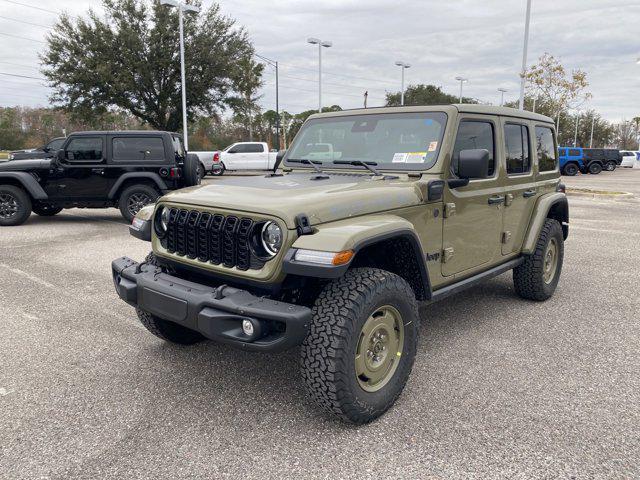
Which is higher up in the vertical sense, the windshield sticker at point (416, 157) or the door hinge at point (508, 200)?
the windshield sticker at point (416, 157)

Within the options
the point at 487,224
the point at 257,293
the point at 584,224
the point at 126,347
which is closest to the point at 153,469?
the point at 257,293

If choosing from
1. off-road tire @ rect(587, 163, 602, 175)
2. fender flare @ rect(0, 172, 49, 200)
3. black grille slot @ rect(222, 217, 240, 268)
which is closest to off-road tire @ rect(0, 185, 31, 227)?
fender flare @ rect(0, 172, 49, 200)

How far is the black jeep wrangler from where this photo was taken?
978 centimetres

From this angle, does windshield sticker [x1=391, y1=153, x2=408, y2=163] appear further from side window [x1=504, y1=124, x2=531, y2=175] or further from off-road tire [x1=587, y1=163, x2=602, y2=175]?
off-road tire [x1=587, y1=163, x2=602, y2=175]

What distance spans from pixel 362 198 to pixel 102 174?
26.9 ft

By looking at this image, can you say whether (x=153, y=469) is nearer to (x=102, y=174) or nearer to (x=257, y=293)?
(x=257, y=293)

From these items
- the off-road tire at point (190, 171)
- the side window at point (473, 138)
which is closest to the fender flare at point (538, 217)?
the side window at point (473, 138)

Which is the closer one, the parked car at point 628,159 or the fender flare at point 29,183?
the fender flare at point 29,183

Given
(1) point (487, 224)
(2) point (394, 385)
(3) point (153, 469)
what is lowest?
(3) point (153, 469)

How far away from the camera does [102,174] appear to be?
32.5 feet

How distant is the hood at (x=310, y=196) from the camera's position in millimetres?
2846

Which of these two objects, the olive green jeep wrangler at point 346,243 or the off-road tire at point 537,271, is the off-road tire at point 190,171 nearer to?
the olive green jeep wrangler at point 346,243

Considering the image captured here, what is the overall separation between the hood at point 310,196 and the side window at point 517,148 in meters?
1.43

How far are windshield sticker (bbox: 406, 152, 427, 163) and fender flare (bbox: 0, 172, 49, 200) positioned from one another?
8.42 meters
